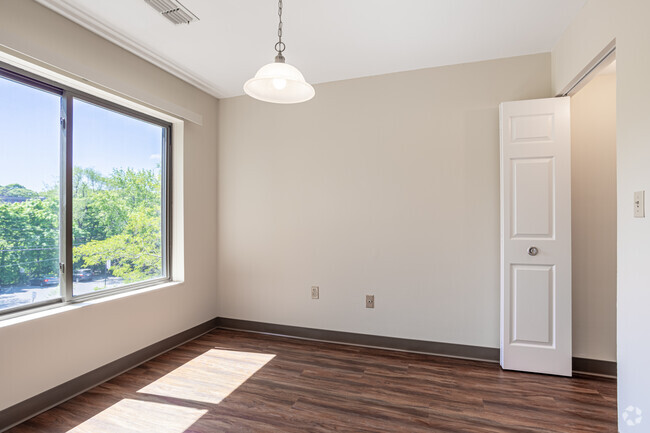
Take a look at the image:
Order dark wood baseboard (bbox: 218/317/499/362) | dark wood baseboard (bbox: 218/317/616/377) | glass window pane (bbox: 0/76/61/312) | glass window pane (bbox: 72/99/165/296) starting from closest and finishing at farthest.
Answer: glass window pane (bbox: 0/76/61/312), glass window pane (bbox: 72/99/165/296), dark wood baseboard (bbox: 218/317/616/377), dark wood baseboard (bbox: 218/317/499/362)

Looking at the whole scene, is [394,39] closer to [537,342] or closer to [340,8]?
[340,8]

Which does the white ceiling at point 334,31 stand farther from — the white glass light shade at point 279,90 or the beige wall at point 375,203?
the white glass light shade at point 279,90

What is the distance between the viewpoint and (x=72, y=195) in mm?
2508

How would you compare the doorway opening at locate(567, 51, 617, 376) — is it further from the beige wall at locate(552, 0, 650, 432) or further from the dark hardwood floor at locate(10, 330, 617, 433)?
the beige wall at locate(552, 0, 650, 432)

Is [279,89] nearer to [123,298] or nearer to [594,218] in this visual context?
[123,298]

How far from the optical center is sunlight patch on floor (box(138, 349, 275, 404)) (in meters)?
2.41

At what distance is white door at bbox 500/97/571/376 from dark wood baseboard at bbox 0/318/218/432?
2.98 metres

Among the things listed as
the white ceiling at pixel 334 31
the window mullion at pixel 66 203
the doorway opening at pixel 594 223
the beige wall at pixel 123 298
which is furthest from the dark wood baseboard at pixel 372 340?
the white ceiling at pixel 334 31

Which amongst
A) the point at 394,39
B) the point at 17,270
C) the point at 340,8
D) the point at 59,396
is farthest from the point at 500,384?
the point at 17,270

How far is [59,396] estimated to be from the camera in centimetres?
227

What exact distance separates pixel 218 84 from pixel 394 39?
188 cm

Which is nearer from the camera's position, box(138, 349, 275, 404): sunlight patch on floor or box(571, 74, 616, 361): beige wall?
box(138, 349, 275, 404): sunlight patch on floor

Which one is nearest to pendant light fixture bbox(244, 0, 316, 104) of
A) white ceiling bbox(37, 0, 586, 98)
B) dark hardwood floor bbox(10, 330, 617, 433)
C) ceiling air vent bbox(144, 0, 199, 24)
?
white ceiling bbox(37, 0, 586, 98)
